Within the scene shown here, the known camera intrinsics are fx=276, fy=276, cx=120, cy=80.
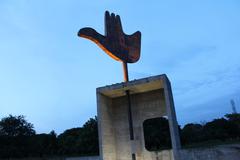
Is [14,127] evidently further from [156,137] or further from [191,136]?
[191,136]

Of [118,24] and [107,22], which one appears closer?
[107,22]

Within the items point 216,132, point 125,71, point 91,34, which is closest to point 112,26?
point 91,34

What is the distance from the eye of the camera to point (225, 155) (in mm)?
12305

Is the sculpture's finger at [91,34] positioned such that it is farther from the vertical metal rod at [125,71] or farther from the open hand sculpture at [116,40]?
the vertical metal rod at [125,71]

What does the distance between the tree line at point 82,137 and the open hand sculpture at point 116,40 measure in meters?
13.2

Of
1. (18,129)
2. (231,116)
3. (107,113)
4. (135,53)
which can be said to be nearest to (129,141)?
(107,113)

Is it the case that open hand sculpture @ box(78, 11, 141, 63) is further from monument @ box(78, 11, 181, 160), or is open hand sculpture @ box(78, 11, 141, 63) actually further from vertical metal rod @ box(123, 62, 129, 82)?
vertical metal rod @ box(123, 62, 129, 82)

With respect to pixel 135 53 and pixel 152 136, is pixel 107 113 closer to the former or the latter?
pixel 135 53

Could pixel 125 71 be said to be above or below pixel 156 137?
above

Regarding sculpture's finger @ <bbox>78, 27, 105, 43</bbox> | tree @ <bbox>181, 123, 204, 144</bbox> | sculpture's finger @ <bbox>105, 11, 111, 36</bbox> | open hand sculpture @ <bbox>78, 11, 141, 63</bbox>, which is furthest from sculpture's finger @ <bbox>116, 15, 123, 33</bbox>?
tree @ <bbox>181, 123, 204, 144</bbox>

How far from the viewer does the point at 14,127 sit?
30.8m

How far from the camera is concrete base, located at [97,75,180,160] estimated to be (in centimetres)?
1466

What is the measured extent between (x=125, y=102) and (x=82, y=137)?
13291 mm

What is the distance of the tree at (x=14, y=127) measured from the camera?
30.4 meters
